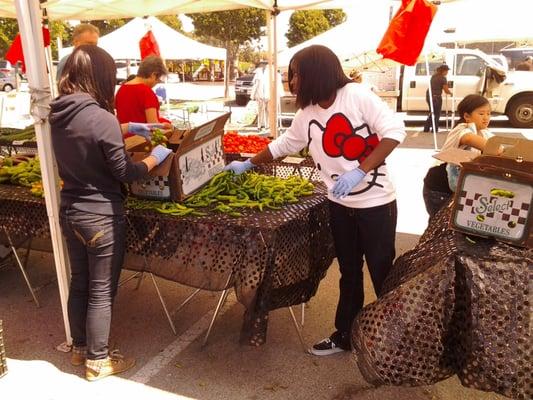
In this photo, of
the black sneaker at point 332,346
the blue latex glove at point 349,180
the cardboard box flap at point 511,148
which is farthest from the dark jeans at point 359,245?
the cardboard box flap at point 511,148

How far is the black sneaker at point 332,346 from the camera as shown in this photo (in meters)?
3.31

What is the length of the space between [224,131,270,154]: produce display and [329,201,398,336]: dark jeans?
233 centimetres

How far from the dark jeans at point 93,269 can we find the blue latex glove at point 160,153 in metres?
0.40

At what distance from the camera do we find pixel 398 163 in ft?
31.8

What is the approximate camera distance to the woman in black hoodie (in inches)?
104

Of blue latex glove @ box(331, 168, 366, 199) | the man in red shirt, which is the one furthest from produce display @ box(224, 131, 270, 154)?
blue latex glove @ box(331, 168, 366, 199)

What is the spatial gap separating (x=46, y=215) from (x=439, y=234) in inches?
99.2

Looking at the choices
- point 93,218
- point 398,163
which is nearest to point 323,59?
point 93,218

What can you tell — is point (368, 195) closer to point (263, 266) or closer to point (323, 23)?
point (263, 266)

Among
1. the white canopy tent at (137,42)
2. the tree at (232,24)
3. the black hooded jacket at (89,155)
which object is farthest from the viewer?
the tree at (232,24)

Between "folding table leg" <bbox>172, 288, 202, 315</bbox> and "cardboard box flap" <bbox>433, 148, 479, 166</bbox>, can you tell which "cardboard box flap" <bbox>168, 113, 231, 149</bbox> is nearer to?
"folding table leg" <bbox>172, 288, 202, 315</bbox>

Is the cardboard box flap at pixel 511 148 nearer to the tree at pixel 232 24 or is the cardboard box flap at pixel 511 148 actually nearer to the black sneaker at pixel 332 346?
the black sneaker at pixel 332 346

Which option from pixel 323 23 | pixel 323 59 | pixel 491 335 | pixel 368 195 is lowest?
pixel 491 335

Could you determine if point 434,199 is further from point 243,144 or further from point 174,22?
point 174,22
